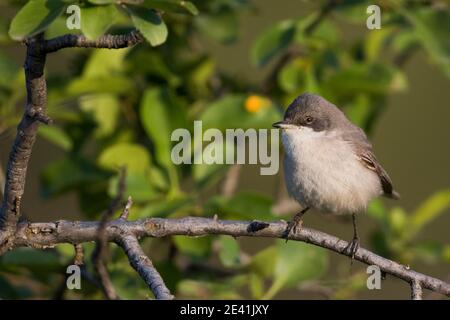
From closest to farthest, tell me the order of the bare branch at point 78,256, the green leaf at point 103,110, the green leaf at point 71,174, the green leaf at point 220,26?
the bare branch at point 78,256
the green leaf at point 71,174
the green leaf at point 103,110
the green leaf at point 220,26

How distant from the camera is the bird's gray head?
4367 millimetres

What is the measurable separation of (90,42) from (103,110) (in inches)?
85.6

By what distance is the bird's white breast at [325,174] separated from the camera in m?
4.11

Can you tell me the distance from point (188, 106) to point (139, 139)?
356 mm

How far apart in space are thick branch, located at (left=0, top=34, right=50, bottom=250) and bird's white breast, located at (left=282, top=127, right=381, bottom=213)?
167 centimetres

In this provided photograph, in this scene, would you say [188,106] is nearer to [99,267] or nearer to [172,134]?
[172,134]

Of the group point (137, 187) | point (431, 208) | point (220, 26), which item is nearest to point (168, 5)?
point (137, 187)

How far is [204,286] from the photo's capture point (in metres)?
4.05

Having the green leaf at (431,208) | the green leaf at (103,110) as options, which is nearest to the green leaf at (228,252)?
the green leaf at (103,110)

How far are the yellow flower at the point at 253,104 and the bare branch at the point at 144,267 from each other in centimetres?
174

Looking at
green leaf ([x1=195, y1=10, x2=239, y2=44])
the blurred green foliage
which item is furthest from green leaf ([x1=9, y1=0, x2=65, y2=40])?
green leaf ([x1=195, y1=10, x2=239, y2=44])

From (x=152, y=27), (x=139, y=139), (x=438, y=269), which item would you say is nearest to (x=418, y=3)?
(x=139, y=139)

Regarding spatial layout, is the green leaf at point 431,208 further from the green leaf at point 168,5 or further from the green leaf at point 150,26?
the green leaf at point 150,26

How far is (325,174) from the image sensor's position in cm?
414
